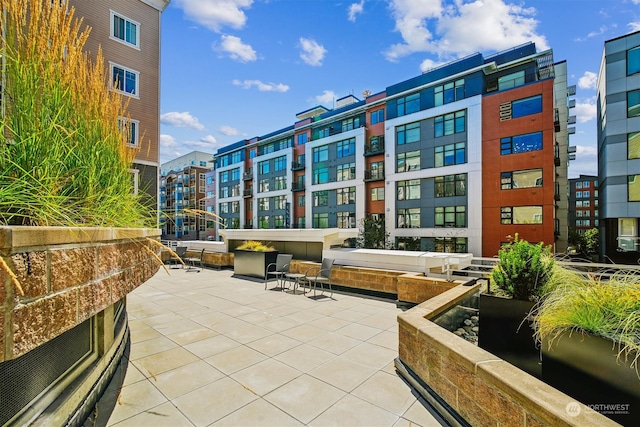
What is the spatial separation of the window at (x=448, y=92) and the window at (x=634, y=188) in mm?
11953

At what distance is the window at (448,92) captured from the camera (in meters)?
24.2

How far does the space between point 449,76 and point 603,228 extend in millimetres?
15963

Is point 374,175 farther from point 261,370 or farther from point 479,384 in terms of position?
point 479,384

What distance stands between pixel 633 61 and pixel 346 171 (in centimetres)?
2194

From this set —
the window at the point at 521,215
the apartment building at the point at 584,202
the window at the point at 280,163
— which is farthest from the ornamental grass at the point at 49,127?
the apartment building at the point at 584,202

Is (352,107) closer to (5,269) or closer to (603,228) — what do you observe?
(603,228)

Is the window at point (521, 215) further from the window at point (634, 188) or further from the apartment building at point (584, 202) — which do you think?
the apartment building at point (584, 202)

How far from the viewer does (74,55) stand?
181 cm

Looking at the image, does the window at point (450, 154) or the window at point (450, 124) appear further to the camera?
the window at point (450, 124)

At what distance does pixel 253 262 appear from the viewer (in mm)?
10555

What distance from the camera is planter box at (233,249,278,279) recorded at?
33.5 feet

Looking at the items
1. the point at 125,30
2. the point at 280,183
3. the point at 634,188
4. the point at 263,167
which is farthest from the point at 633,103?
the point at 263,167

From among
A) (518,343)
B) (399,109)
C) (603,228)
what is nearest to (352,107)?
(399,109)

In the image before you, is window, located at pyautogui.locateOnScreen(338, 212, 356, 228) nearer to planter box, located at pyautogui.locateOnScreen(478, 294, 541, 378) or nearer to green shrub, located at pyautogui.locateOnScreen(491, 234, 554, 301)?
green shrub, located at pyautogui.locateOnScreen(491, 234, 554, 301)
